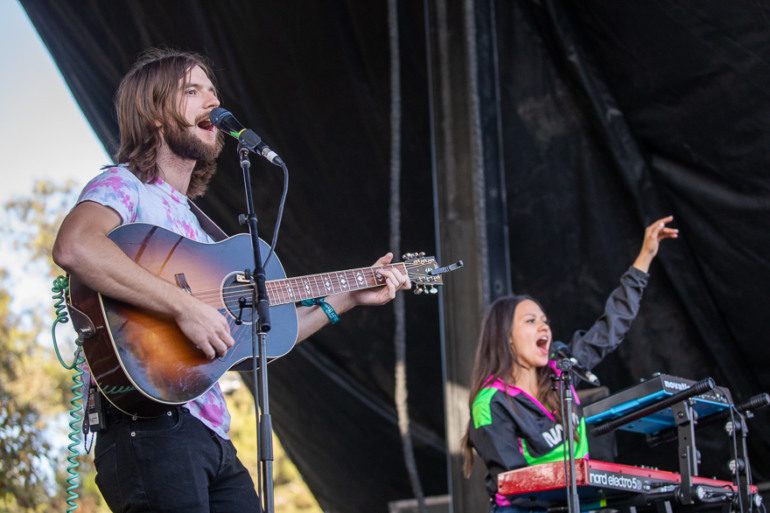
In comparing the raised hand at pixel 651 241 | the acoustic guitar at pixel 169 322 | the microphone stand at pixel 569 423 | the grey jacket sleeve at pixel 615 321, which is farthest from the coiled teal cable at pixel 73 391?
the raised hand at pixel 651 241

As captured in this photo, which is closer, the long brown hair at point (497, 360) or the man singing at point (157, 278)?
the man singing at point (157, 278)

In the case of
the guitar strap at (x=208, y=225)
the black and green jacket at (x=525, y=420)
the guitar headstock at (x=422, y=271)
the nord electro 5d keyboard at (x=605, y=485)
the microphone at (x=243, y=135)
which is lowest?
the nord electro 5d keyboard at (x=605, y=485)

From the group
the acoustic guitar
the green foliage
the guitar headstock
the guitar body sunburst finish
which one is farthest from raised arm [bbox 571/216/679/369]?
the green foliage

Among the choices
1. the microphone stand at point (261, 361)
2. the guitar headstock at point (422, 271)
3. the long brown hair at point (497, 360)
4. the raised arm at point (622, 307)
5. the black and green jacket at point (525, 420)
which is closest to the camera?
the microphone stand at point (261, 361)

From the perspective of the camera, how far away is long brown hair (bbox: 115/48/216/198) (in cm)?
332

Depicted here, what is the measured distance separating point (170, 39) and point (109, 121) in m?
0.53

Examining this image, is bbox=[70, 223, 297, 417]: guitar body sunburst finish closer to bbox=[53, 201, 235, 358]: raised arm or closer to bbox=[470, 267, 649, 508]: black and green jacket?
bbox=[53, 201, 235, 358]: raised arm

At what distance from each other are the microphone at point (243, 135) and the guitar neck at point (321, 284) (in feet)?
1.56

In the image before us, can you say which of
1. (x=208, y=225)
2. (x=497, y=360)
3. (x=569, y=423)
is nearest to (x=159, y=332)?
(x=208, y=225)

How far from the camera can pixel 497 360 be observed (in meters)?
A: 4.82

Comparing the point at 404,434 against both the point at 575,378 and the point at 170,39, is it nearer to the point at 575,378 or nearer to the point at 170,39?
the point at 575,378

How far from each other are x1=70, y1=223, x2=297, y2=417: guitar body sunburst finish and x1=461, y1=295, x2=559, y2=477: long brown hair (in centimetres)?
174

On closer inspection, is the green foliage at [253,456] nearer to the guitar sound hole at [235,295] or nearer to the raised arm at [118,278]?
the guitar sound hole at [235,295]

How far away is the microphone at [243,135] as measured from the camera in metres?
3.08
